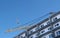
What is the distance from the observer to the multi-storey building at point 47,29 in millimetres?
66438

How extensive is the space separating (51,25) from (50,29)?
1711 mm

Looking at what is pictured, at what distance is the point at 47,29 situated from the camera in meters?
70.4

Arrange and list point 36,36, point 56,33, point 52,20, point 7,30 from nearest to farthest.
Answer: point 56,33 < point 52,20 < point 36,36 < point 7,30

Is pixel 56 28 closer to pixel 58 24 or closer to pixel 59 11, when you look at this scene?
pixel 58 24

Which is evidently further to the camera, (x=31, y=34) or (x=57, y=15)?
(x=31, y=34)

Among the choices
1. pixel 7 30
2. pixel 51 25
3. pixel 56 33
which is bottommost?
pixel 56 33

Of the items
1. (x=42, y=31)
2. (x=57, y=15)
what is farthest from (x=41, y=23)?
(x=57, y=15)

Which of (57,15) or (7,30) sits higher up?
(7,30)

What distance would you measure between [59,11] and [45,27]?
9153mm

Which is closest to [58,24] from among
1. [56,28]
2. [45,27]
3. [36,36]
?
[56,28]

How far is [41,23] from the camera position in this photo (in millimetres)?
74500

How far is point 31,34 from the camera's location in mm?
77938

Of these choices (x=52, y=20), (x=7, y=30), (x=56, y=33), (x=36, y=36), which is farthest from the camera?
(x=7, y=30)

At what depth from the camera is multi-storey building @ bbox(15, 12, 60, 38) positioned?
66.4 meters
